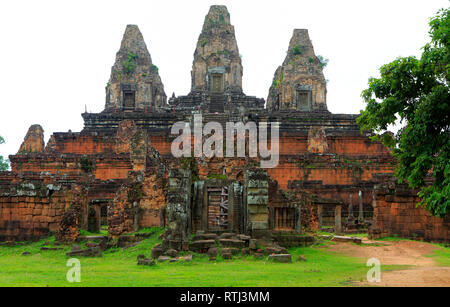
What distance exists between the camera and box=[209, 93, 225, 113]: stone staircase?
3588 centimetres

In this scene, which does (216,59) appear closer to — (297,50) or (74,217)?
(297,50)

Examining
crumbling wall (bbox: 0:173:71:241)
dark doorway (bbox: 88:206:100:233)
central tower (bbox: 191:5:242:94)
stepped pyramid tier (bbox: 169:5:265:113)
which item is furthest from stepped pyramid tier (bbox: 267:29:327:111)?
crumbling wall (bbox: 0:173:71:241)

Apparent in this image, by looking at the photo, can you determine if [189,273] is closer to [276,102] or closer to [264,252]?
[264,252]

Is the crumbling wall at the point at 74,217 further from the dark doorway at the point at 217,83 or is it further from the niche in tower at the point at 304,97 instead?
the dark doorway at the point at 217,83

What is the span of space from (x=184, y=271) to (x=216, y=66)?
103 feet

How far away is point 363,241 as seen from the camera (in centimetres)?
1611

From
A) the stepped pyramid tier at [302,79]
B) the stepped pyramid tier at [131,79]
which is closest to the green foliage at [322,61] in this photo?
the stepped pyramid tier at [302,79]

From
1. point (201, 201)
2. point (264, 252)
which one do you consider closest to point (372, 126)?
point (264, 252)

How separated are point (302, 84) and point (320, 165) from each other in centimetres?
1292

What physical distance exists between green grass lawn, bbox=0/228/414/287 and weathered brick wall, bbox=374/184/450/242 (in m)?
4.28

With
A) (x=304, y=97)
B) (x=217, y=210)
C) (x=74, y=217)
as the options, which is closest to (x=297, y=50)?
(x=304, y=97)

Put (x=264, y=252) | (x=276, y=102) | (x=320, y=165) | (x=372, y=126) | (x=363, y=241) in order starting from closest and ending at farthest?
(x=372, y=126) < (x=264, y=252) < (x=363, y=241) < (x=320, y=165) < (x=276, y=102)

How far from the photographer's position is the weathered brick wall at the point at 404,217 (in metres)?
16.0
